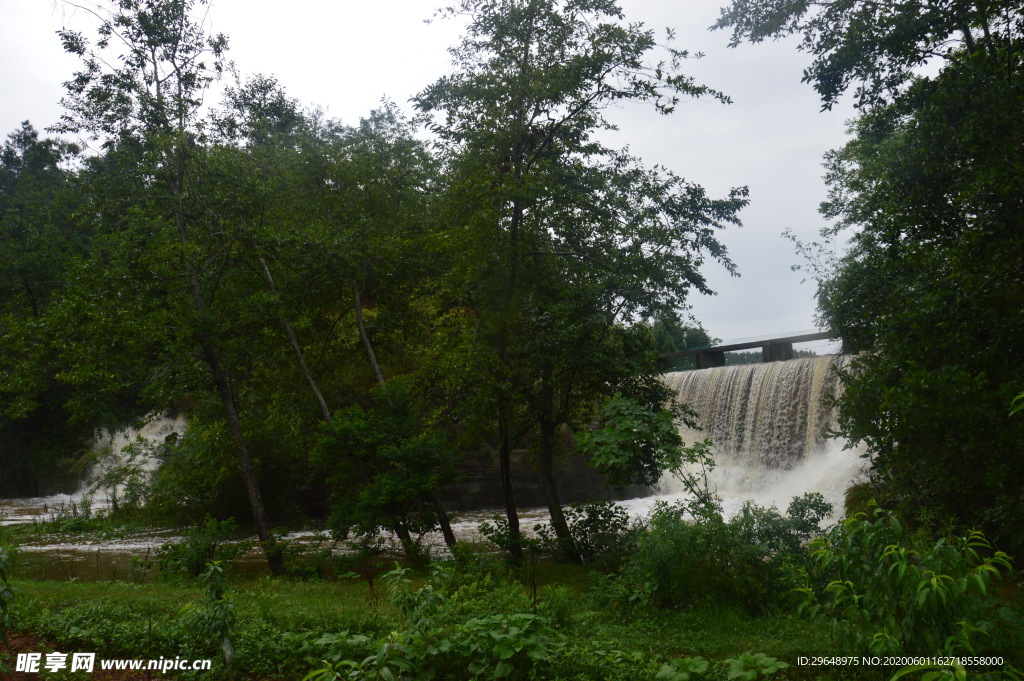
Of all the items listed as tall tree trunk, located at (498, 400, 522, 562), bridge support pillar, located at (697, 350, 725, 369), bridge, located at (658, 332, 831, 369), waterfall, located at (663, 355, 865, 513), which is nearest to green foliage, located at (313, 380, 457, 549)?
tall tree trunk, located at (498, 400, 522, 562)

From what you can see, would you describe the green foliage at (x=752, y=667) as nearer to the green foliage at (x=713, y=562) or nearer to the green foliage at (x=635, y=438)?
the green foliage at (x=713, y=562)

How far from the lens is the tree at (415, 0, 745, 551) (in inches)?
433

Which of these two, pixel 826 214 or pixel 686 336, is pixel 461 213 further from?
pixel 686 336

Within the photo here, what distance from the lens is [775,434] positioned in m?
20.2

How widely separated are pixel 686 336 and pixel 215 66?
3411 centimetres

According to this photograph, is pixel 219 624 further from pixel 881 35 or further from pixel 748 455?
pixel 748 455

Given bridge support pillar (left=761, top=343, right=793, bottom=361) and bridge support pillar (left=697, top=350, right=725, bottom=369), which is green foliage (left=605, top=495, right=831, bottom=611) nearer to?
bridge support pillar (left=761, top=343, right=793, bottom=361)

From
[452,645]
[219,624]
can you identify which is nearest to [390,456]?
[219,624]

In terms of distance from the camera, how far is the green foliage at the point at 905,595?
3.71 meters

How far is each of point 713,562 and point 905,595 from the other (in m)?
4.06

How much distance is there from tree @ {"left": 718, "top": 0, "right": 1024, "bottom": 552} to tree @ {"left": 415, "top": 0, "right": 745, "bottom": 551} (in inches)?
103

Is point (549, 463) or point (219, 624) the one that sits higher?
point (549, 463)

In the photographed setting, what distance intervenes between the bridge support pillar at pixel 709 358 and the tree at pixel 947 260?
900 inches

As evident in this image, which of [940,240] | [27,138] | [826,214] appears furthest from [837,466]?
[27,138]
